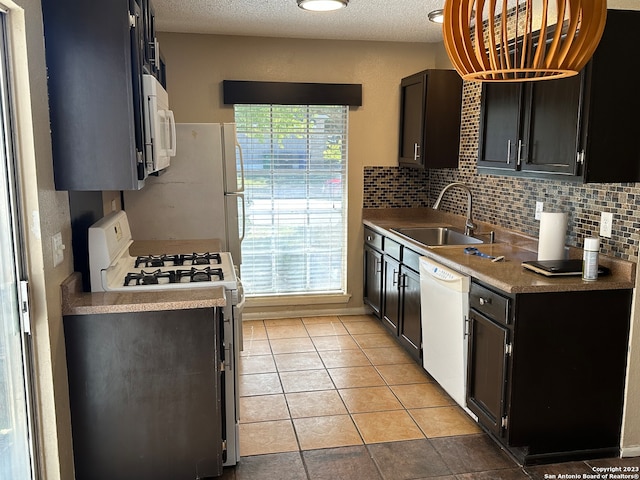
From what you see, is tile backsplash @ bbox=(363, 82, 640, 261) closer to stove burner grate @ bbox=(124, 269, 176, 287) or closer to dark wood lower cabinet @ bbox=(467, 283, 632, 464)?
dark wood lower cabinet @ bbox=(467, 283, 632, 464)

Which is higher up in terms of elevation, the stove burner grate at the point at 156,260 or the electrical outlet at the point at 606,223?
the electrical outlet at the point at 606,223

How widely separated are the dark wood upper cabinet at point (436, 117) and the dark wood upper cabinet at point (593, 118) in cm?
135

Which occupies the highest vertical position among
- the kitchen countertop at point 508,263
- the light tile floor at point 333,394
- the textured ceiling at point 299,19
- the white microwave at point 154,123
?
the textured ceiling at point 299,19

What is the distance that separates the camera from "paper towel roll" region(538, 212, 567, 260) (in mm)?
2982

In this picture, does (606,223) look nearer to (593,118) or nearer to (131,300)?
(593,118)

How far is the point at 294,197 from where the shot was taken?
194 inches

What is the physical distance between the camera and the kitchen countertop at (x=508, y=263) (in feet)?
8.59

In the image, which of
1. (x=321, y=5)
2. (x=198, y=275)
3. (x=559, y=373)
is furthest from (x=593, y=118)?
(x=198, y=275)

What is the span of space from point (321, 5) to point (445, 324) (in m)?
2.01

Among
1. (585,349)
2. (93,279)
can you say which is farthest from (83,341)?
(585,349)

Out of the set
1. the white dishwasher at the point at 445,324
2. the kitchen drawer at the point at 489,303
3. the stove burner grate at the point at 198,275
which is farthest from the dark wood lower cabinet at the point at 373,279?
the stove burner grate at the point at 198,275

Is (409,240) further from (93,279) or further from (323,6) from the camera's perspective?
(93,279)

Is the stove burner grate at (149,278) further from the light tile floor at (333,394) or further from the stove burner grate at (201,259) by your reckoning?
the light tile floor at (333,394)

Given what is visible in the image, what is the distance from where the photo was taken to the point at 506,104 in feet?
10.5
